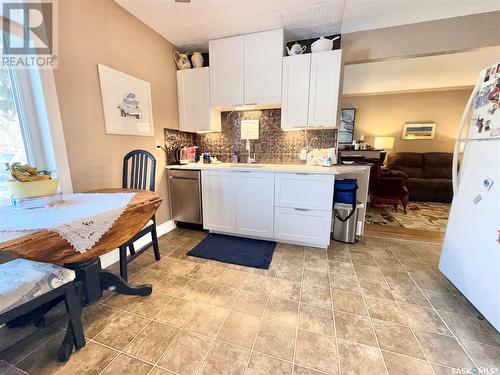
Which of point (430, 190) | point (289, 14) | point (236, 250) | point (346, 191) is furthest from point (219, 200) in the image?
point (430, 190)

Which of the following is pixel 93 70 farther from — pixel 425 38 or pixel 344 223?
pixel 425 38

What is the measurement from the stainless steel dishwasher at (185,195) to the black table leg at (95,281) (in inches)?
50.8

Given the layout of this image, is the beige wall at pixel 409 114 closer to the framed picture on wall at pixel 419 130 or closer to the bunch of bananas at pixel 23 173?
the framed picture on wall at pixel 419 130

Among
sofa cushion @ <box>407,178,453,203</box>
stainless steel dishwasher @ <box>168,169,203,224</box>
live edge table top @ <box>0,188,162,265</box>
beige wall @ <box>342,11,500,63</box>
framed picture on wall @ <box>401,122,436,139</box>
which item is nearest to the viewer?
live edge table top @ <box>0,188,162,265</box>

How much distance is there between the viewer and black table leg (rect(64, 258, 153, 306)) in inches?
52.9

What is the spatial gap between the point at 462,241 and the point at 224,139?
2.83 meters

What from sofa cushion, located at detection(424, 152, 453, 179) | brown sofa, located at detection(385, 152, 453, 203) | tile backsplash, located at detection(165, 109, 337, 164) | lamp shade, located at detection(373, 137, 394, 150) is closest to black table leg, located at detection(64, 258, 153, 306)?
tile backsplash, located at detection(165, 109, 337, 164)

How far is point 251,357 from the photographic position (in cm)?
117

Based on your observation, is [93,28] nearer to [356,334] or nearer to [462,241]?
[356,334]

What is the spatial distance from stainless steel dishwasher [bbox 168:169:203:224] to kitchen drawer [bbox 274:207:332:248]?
1.07 meters

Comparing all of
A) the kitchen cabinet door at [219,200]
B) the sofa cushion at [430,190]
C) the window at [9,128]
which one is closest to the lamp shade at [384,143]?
the sofa cushion at [430,190]

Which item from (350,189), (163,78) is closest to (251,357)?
(350,189)

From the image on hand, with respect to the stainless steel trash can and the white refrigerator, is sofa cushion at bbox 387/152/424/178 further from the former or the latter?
the white refrigerator

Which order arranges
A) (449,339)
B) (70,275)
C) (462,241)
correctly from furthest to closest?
(462,241) < (449,339) < (70,275)
